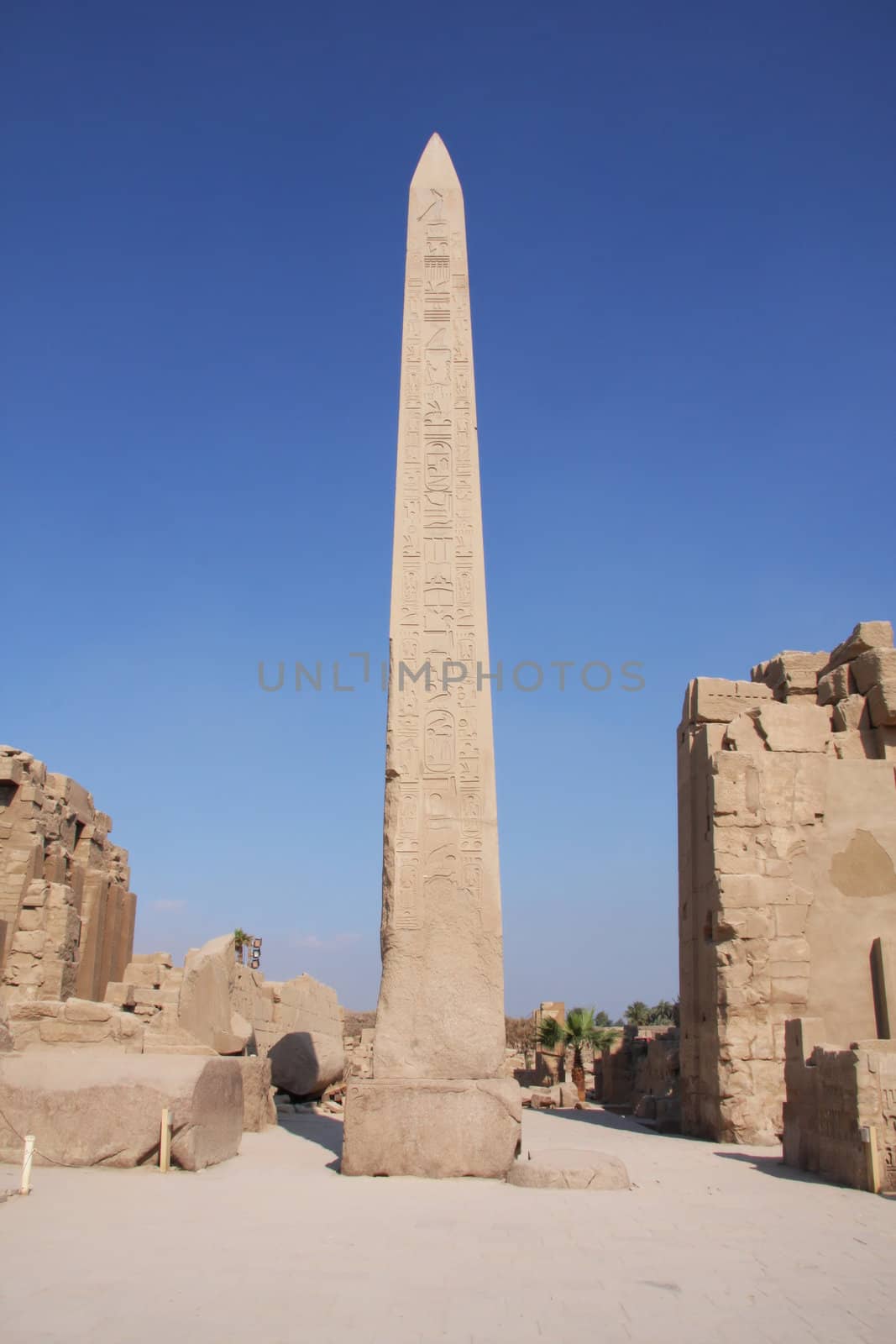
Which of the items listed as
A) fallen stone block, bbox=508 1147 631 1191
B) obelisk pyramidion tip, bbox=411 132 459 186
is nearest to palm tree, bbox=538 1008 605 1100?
fallen stone block, bbox=508 1147 631 1191

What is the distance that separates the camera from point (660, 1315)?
3100mm

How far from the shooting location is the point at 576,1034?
18.2 m

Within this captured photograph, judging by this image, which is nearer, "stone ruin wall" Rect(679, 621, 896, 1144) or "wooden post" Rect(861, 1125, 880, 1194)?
"wooden post" Rect(861, 1125, 880, 1194)

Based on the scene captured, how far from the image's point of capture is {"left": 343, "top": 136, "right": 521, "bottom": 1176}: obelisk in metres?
6.07

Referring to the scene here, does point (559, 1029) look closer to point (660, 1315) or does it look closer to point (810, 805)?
point (810, 805)

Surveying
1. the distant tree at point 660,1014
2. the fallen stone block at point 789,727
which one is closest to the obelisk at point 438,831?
the fallen stone block at point 789,727

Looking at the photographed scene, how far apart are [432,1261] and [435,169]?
7.43 metres

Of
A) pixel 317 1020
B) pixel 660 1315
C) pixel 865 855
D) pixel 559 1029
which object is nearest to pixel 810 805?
pixel 865 855

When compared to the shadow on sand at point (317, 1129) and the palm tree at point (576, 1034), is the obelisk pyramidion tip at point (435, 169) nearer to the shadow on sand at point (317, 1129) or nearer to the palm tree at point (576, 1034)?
the shadow on sand at point (317, 1129)

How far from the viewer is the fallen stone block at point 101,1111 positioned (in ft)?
18.6

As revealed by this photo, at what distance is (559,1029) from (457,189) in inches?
582

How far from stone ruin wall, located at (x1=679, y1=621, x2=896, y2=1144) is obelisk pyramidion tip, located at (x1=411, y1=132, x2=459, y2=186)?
4.78 m

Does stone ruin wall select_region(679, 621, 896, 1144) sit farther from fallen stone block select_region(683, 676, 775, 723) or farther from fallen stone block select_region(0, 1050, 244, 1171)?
fallen stone block select_region(0, 1050, 244, 1171)

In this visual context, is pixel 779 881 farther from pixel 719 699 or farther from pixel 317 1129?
pixel 317 1129
